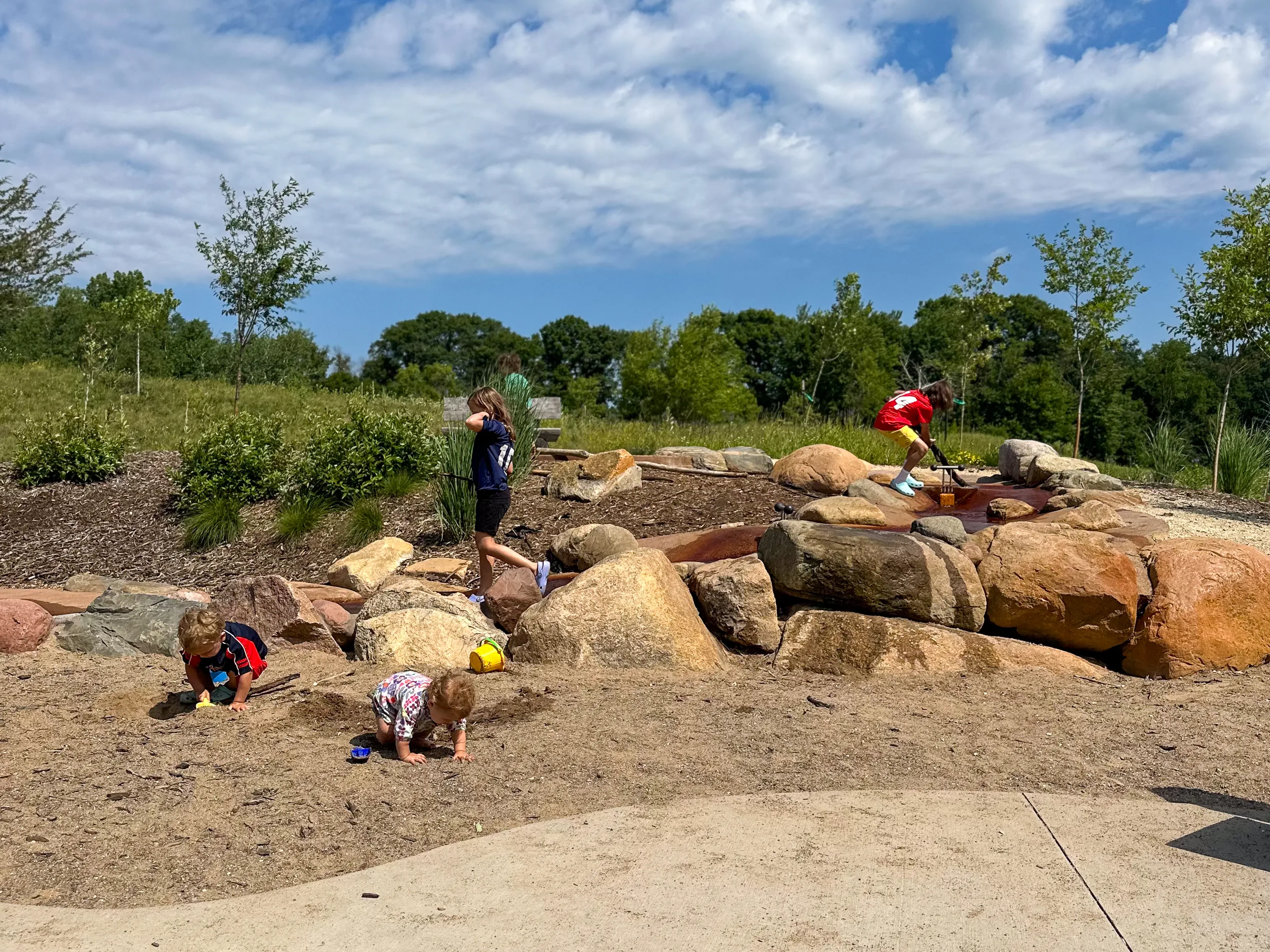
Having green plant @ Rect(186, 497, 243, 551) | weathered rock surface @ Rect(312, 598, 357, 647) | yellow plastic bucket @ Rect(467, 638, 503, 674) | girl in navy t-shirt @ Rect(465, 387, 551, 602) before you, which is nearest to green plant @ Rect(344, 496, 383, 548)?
green plant @ Rect(186, 497, 243, 551)

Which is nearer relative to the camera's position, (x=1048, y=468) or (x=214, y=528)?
(x=214, y=528)

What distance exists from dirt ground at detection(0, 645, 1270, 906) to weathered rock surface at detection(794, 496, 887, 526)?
8.63 feet

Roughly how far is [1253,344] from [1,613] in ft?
52.6

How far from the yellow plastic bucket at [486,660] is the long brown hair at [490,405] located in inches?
89.2

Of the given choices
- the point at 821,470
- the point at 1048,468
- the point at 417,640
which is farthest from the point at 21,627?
the point at 1048,468

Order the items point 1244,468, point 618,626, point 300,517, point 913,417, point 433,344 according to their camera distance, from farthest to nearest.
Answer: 1. point 433,344
2. point 1244,468
3. point 300,517
4. point 913,417
5. point 618,626

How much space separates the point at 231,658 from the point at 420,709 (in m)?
1.24

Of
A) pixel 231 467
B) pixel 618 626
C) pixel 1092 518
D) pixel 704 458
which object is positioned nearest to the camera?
pixel 618 626

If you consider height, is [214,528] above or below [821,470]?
below

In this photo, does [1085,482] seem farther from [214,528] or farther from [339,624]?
[214,528]

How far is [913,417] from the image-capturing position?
1067 cm

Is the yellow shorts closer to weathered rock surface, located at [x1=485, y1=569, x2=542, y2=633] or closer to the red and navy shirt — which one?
weathered rock surface, located at [x1=485, y1=569, x2=542, y2=633]

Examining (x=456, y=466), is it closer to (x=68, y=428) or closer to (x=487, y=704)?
(x=487, y=704)

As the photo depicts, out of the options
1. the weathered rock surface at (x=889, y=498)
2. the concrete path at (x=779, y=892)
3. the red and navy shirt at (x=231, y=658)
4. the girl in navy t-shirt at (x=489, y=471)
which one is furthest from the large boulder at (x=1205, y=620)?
the red and navy shirt at (x=231, y=658)
